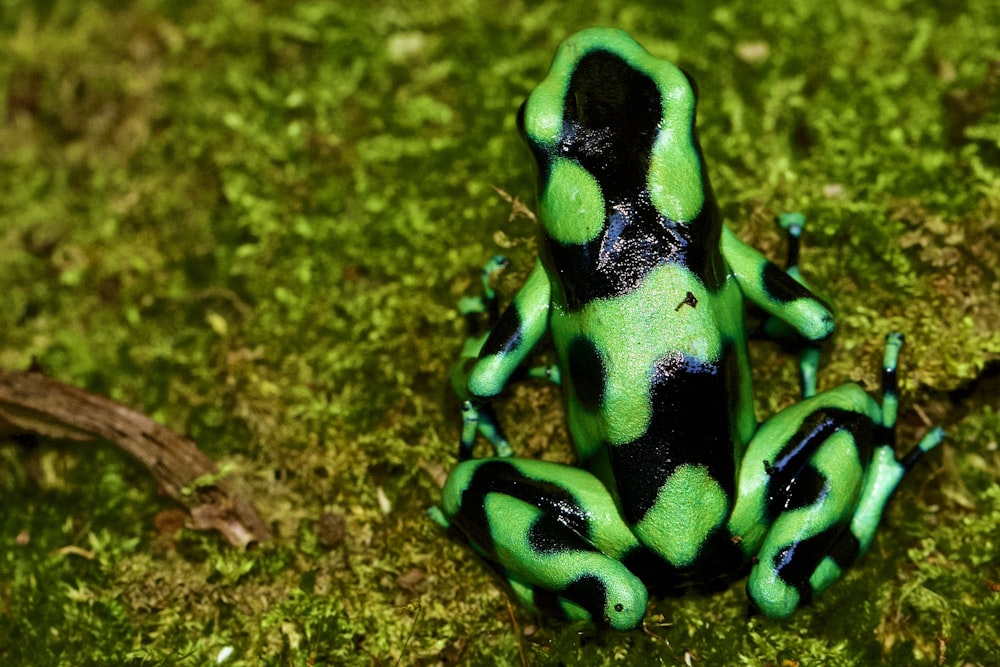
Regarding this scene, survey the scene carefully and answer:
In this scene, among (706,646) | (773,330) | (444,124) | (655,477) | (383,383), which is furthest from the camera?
(444,124)

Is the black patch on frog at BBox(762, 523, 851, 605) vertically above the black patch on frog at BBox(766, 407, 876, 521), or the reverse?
the black patch on frog at BBox(766, 407, 876, 521)

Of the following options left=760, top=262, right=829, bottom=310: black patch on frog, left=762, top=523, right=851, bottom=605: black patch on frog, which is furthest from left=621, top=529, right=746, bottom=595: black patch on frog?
left=760, top=262, right=829, bottom=310: black patch on frog

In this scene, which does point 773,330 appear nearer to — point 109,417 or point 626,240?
point 626,240

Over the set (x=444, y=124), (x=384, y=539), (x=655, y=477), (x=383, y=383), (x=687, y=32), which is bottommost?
(x=384, y=539)

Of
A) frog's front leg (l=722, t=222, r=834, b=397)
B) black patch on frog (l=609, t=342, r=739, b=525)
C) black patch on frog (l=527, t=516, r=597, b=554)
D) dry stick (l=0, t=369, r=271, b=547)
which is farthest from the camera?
dry stick (l=0, t=369, r=271, b=547)

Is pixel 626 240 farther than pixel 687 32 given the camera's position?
No

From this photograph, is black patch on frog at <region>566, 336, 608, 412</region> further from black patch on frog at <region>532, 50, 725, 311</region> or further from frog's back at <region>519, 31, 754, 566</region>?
black patch on frog at <region>532, 50, 725, 311</region>

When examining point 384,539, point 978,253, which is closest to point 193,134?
point 384,539
